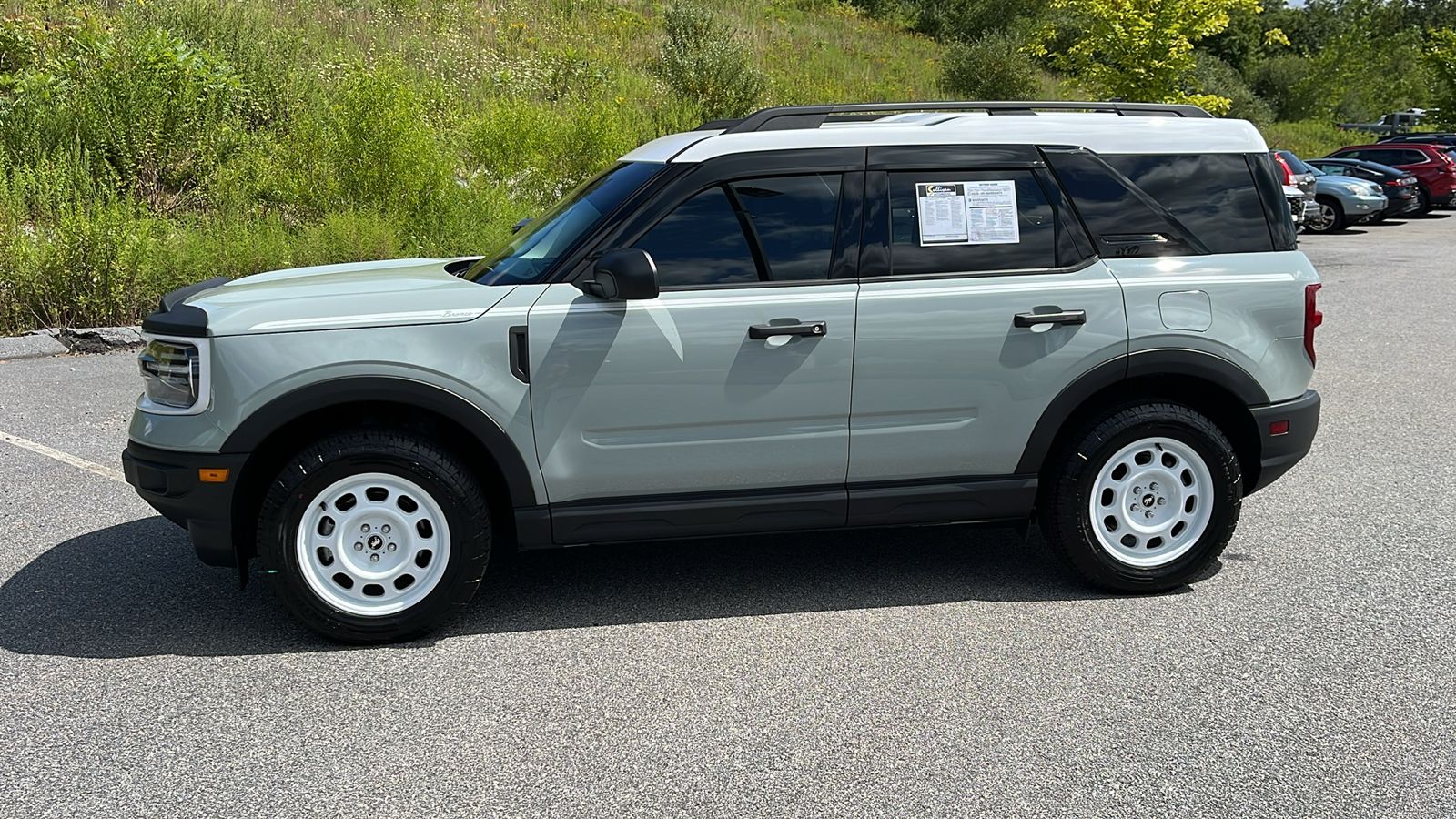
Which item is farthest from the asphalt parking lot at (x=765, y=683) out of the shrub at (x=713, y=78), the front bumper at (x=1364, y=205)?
the front bumper at (x=1364, y=205)

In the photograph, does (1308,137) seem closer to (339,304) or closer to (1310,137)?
(1310,137)

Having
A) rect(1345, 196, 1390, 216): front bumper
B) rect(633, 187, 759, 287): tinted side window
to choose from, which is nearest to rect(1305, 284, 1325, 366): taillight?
rect(633, 187, 759, 287): tinted side window

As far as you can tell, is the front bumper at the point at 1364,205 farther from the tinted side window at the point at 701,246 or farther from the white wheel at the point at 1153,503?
the tinted side window at the point at 701,246

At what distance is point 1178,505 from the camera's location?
16.4 ft

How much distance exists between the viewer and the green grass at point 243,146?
10836mm

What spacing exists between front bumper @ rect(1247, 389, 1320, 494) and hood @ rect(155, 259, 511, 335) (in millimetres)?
3100

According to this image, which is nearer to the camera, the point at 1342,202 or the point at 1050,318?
the point at 1050,318

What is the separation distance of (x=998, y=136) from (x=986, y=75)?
103ft

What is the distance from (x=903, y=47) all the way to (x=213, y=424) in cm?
3794

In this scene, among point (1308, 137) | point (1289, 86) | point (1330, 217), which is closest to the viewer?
point (1330, 217)

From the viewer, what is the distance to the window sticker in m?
4.77

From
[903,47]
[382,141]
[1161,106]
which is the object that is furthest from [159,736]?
[903,47]

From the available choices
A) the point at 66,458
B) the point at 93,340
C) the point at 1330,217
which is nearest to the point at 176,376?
the point at 66,458

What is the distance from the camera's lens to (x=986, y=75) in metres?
34.6
